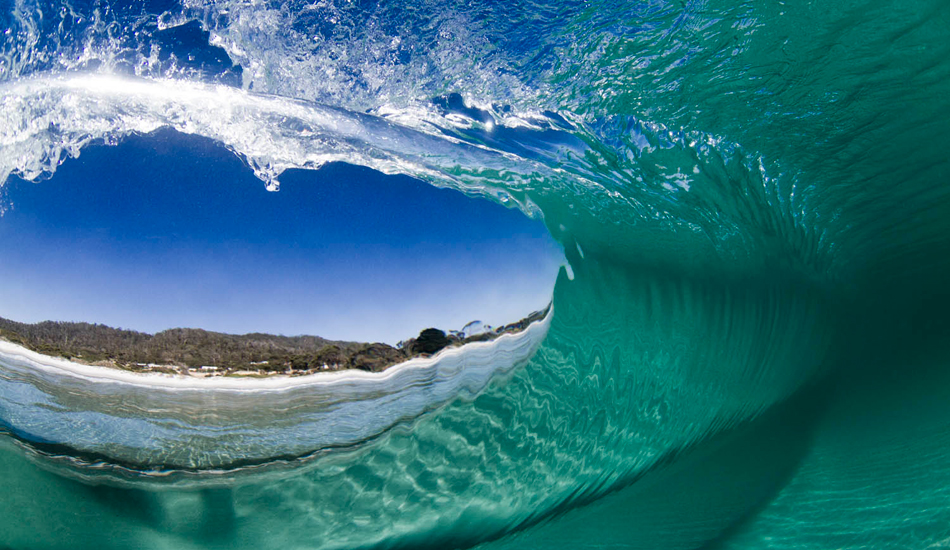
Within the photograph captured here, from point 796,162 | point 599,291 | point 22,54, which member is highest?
point 22,54

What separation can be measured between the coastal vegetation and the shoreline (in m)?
0.04

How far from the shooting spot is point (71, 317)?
2.49m

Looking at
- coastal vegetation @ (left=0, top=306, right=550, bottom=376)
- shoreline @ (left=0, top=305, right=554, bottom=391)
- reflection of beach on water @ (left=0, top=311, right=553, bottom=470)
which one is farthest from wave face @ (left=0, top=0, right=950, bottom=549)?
coastal vegetation @ (left=0, top=306, right=550, bottom=376)

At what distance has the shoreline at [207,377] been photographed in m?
2.80

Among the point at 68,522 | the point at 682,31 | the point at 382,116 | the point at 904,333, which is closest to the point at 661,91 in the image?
the point at 682,31

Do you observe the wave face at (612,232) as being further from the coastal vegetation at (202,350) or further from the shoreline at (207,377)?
the coastal vegetation at (202,350)

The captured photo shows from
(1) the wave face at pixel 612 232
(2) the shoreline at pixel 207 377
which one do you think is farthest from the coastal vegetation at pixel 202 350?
(1) the wave face at pixel 612 232

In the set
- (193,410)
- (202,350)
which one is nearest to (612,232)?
(202,350)

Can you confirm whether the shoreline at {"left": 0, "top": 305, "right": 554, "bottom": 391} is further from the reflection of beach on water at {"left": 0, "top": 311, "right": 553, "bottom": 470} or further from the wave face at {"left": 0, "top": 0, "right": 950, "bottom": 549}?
the wave face at {"left": 0, "top": 0, "right": 950, "bottom": 549}

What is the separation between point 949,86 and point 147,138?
4.37 m

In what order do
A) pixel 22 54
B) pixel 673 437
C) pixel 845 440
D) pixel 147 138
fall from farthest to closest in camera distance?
pixel 673 437
pixel 845 440
pixel 147 138
pixel 22 54

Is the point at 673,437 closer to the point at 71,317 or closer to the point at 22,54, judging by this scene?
the point at 71,317

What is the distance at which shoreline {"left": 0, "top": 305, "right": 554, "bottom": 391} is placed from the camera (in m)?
2.80

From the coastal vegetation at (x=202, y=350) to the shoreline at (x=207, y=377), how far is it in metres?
0.04
